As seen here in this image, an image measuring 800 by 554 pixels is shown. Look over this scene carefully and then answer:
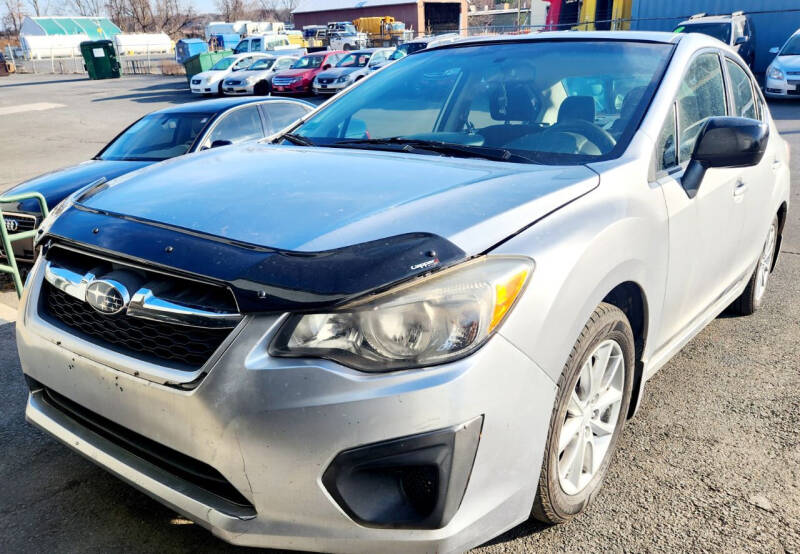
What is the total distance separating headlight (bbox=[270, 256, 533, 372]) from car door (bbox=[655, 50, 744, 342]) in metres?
1.25

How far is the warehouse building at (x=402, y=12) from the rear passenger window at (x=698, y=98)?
182ft

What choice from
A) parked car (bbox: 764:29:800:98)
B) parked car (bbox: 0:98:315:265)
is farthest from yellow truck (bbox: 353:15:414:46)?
parked car (bbox: 0:98:315:265)

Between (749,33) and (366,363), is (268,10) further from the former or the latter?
(366,363)

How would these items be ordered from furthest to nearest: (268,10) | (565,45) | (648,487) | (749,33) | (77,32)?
(268,10) < (77,32) < (749,33) < (565,45) < (648,487)

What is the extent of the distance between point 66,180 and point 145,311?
4.81 m

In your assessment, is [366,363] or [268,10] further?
[268,10]

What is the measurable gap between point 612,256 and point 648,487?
1022 millimetres

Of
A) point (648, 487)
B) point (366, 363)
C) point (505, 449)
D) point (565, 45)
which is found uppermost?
point (565, 45)

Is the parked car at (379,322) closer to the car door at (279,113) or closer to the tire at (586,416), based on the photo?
the tire at (586,416)

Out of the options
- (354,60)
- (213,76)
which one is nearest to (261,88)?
(213,76)

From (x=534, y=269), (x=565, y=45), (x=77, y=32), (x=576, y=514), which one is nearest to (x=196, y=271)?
(x=534, y=269)

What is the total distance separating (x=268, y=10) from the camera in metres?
110

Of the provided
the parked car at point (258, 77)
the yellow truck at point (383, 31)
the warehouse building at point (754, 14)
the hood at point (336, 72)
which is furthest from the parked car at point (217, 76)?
the yellow truck at point (383, 31)

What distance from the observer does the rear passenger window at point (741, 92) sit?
3.57 meters
